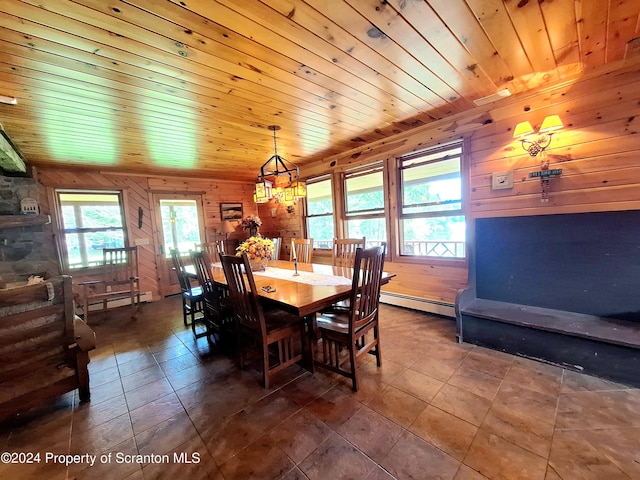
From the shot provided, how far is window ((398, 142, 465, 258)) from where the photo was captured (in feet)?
9.97

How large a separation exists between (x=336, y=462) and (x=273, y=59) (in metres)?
2.40

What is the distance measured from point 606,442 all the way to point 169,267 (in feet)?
18.6

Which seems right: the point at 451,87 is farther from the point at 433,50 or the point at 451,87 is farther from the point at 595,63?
the point at 595,63

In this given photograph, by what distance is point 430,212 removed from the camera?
324cm

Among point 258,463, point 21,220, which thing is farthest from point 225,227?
point 258,463

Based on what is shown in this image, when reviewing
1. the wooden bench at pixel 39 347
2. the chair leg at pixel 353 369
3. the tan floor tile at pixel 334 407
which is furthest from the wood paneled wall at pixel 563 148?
the wooden bench at pixel 39 347

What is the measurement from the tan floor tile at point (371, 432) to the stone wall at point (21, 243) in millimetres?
4609

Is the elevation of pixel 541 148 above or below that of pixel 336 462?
above

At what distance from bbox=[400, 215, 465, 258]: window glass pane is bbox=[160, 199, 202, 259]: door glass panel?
3719mm

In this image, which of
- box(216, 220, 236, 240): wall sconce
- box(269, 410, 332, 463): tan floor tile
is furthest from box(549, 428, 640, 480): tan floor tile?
box(216, 220, 236, 240): wall sconce

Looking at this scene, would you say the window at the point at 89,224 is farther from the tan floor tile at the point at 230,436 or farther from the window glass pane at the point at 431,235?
the window glass pane at the point at 431,235

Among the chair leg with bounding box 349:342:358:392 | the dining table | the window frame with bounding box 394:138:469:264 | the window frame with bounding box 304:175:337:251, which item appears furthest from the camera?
the window frame with bounding box 304:175:337:251

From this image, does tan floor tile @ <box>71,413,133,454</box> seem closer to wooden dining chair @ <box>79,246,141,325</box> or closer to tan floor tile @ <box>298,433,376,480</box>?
tan floor tile @ <box>298,433,376,480</box>

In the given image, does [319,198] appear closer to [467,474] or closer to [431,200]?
[431,200]
